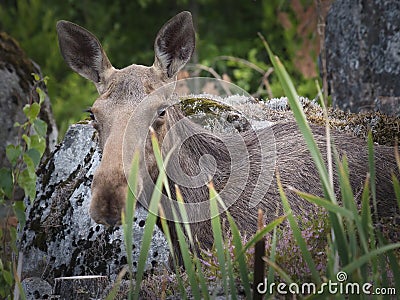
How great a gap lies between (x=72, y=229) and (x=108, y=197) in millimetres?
1330

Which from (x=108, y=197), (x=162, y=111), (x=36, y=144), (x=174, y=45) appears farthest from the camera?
(x=36, y=144)

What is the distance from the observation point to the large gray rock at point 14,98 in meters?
6.54

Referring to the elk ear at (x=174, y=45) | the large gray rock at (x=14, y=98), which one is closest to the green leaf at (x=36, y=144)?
the elk ear at (x=174, y=45)

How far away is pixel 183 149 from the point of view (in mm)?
3826

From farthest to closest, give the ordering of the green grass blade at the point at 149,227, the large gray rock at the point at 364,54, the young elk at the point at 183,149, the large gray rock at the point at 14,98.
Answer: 1. the large gray rock at the point at 14,98
2. the large gray rock at the point at 364,54
3. the young elk at the point at 183,149
4. the green grass blade at the point at 149,227

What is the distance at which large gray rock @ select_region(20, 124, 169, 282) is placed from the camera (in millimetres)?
4031

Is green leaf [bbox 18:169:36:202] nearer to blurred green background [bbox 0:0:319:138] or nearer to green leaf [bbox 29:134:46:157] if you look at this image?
green leaf [bbox 29:134:46:157]

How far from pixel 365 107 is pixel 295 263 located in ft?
9.65

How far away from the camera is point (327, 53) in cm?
634

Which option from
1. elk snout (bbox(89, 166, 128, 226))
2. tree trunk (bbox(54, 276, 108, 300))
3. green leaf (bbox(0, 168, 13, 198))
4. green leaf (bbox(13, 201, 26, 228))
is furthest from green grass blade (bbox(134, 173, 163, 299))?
green leaf (bbox(0, 168, 13, 198))

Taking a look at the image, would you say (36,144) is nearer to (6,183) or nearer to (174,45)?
(6,183)

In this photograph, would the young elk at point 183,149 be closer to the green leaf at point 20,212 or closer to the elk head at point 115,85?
the elk head at point 115,85

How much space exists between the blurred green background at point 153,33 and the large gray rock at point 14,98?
69.6 inches

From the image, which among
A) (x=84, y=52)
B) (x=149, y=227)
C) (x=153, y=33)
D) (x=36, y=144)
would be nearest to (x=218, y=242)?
(x=149, y=227)
